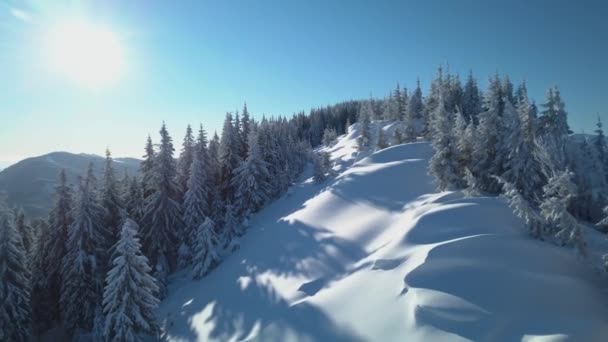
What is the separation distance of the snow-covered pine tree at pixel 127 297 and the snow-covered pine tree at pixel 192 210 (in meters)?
12.9

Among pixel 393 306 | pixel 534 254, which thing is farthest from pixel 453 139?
pixel 393 306

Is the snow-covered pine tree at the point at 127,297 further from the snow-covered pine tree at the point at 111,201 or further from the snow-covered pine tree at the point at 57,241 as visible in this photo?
the snow-covered pine tree at the point at 57,241

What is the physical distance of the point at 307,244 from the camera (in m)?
23.2

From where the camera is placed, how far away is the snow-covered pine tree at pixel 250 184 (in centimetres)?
3644

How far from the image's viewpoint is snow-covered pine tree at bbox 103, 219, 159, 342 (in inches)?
639

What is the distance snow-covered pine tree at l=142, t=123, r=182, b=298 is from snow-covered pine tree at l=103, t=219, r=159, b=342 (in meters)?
11.2

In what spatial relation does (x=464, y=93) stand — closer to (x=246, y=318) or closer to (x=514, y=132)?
(x=514, y=132)

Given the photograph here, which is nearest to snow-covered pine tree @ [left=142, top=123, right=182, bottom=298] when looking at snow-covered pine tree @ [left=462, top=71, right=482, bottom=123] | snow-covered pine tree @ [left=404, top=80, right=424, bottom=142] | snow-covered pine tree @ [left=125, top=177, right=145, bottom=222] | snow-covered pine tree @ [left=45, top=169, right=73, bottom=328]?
snow-covered pine tree @ [left=125, top=177, right=145, bottom=222]

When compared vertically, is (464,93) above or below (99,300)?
above

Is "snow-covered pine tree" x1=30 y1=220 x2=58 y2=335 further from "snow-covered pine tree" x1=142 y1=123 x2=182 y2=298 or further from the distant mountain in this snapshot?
the distant mountain

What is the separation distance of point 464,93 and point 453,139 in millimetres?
43716

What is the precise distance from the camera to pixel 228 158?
39.7m

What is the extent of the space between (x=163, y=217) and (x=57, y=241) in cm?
834

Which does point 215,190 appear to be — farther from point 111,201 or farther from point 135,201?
point 111,201
